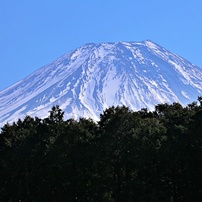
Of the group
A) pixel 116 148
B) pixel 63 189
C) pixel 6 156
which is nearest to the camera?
pixel 116 148

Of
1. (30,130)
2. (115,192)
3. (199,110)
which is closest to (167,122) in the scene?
(199,110)

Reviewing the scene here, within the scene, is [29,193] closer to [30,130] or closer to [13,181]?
[13,181]

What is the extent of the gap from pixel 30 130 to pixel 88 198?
392 inches

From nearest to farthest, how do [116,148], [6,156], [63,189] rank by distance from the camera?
[116,148] → [63,189] → [6,156]

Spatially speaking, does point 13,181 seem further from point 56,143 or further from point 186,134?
point 186,134

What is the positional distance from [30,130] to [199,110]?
52.6 feet

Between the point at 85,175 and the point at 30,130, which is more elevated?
the point at 30,130

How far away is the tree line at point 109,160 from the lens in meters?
47.3

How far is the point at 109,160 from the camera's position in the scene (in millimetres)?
48062

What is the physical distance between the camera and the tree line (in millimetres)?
47281

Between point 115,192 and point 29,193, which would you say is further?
point 29,193

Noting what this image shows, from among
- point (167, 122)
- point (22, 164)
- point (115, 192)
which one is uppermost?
point (22, 164)

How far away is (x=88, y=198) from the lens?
162 feet

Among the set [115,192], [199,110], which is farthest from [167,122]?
[115,192]
